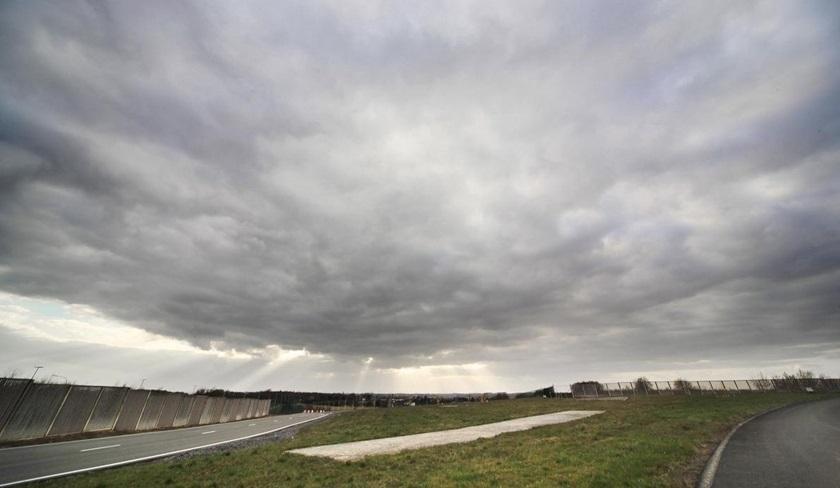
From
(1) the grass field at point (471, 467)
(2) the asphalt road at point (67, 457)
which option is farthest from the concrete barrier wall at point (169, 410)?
(1) the grass field at point (471, 467)

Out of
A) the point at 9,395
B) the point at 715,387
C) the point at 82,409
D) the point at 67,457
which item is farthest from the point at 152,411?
the point at 715,387

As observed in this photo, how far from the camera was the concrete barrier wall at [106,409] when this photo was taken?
87.2 ft

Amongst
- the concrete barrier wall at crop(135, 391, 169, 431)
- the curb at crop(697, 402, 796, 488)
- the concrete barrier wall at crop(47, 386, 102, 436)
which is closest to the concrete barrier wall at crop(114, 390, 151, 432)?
the concrete barrier wall at crop(135, 391, 169, 431)

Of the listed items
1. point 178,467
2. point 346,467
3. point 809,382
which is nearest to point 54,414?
point 178,467

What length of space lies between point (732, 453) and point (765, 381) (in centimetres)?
9390

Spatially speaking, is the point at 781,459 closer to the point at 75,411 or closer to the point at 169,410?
the point at 75,411

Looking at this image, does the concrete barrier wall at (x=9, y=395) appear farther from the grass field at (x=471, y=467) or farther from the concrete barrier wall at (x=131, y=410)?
the grass field at (x=471, y=467)

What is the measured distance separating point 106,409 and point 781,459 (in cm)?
3906

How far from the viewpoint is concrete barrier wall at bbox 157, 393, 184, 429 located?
116 feet

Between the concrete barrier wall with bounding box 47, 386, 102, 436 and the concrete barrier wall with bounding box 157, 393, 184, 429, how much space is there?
32.5 ft

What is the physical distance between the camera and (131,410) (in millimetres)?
30656

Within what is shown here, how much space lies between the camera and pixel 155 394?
34.1 metres

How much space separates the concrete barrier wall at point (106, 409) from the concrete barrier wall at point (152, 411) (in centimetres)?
349

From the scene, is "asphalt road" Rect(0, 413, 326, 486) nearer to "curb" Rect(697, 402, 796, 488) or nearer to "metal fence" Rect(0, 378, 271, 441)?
"metal fence" Rect(0, 378, 271, 441)
